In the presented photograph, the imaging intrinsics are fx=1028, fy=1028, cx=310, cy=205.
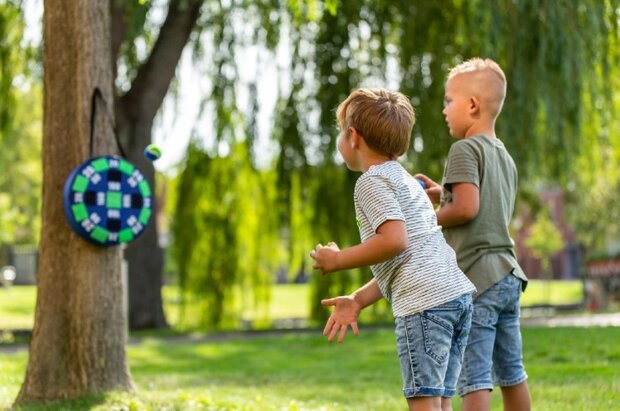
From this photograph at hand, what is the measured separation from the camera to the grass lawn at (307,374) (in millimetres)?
5891

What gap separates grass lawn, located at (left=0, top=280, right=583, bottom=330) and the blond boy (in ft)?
38.3

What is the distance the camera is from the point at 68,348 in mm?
6145

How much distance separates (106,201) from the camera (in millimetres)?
6266

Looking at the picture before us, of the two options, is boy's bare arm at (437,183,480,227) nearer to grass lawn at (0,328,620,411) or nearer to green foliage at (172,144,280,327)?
grass lawn at (0,328,620,411)

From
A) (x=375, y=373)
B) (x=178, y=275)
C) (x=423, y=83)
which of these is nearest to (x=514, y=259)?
(x=375, y=373)

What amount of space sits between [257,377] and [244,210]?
6603mm

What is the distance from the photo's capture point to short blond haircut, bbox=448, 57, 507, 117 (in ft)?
13.8

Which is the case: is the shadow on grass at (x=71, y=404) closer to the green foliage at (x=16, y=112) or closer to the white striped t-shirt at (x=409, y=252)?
the white striped t-shirt at (x=409, y=252)

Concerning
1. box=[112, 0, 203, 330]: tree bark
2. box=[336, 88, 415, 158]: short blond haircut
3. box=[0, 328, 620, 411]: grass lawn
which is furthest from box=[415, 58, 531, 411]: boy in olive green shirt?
box=[112, 0, 203, 330]: tree bark

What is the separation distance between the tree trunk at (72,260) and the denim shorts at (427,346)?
3.12 metres

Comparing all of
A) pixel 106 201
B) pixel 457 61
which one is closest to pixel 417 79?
pixel 457 61

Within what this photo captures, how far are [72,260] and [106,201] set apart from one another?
0.41 meters

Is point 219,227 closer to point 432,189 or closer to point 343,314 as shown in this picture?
point 432,189

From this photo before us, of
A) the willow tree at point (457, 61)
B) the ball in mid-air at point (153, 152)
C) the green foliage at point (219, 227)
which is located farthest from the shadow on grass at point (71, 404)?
the green foliage at point (219, 227)
